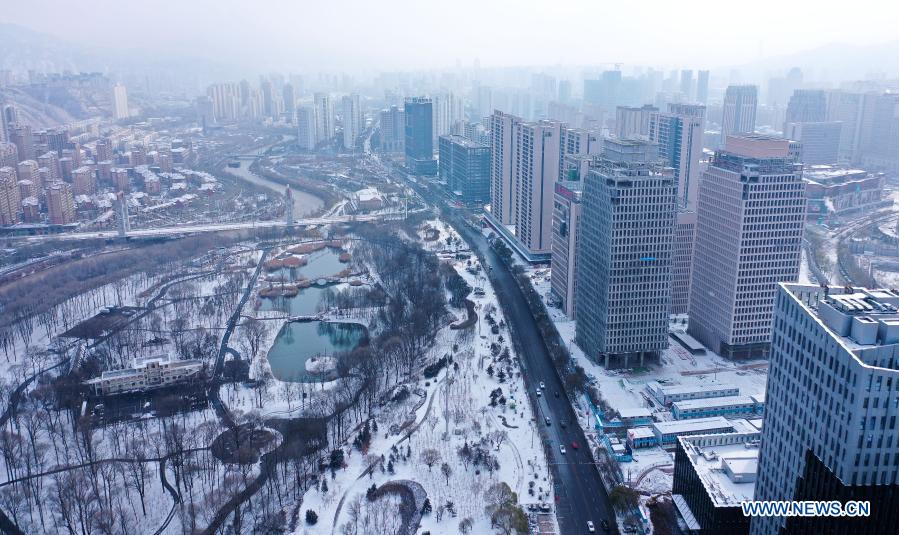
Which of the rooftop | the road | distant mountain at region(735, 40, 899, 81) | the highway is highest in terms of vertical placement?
distant mountain at region(735, 40, 899, 81)

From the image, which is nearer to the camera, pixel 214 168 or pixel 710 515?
pixel 710 515

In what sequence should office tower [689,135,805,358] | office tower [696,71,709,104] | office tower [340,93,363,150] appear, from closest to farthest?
office tower [689,135,805,358], office tower [340,93,363,150], office tower [696,71,709,104]

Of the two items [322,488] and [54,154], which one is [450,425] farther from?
[54,154]

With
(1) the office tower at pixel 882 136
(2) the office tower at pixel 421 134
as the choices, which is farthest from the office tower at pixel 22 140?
(1) the office tower at pixel 882 136

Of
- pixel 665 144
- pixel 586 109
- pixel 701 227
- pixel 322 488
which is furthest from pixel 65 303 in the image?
pixel 586 109

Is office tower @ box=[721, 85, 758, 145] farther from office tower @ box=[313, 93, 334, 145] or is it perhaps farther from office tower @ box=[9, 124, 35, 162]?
office tower @ box=[9, 124, 35, 162]

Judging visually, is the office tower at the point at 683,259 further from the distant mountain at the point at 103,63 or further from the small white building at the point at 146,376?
the distant mountain at the point at 103,63

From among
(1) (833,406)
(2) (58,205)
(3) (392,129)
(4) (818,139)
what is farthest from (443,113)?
(1) (833,406)

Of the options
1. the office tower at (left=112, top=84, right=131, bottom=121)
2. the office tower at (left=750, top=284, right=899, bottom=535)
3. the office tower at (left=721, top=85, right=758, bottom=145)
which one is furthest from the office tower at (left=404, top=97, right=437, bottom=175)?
the office tower at (left=750, top=284, right=899, bottom=535)
